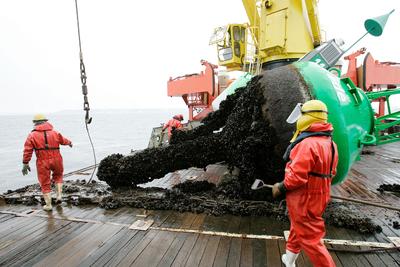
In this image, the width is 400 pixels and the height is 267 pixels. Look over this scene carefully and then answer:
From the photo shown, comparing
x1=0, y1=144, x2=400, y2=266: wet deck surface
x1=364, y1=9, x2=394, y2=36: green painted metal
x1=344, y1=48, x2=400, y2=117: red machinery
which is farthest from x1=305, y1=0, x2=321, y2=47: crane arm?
x1=0, y1=144, x2=400, y2=266: wet deck surface

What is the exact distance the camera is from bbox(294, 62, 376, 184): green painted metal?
337 cm

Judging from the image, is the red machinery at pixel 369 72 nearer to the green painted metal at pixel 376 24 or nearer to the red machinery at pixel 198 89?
A: the red machinery at pixel 198 89

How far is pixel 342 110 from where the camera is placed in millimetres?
3434

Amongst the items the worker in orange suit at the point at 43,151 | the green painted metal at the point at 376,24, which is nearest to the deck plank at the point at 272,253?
the worker in orange suit at the point at 43,151

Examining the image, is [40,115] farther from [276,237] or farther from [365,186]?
[365,186]

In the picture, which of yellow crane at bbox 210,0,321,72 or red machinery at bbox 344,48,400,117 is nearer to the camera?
yellow crane at bbox 210,0,321,72

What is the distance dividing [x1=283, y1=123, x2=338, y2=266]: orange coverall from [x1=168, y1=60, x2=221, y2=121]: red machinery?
9531 millimetres

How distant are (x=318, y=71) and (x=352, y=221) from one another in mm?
2021

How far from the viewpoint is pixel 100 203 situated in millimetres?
4656

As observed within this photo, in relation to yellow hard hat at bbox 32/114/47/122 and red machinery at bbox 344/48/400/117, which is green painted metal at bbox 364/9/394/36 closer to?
yellow hard hat at bbox 32/114/47/122

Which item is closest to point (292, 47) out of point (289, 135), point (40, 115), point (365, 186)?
point (365, 186)

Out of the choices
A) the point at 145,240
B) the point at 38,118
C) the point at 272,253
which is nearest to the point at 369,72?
the point at 272,253

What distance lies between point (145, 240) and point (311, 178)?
2.15m

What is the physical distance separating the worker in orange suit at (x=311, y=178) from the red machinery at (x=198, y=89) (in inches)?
374
